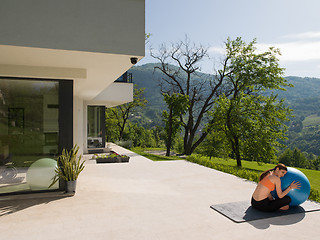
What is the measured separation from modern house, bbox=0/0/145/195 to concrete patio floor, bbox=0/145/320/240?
1.09 m

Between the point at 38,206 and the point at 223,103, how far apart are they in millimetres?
16403

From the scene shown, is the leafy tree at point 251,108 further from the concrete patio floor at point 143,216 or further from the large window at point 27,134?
the large window at point 27,134

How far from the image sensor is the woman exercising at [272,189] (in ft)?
16.7

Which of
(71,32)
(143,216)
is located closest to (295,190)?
(143,216)

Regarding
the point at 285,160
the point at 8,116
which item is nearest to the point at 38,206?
the point at 8,116

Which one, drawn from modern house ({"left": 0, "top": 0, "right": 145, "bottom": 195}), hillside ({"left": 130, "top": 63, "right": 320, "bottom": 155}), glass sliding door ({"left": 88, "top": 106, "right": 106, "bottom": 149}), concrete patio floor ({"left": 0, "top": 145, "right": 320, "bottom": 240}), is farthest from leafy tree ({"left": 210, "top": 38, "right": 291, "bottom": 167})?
hillside ({"left": 130, "top": 63, "right": 320, "bottom": 155})

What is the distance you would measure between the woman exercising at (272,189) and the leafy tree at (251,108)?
13.3 meters

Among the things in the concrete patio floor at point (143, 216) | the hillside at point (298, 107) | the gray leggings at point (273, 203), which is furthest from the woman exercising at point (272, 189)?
the hillside at point (298, 107)

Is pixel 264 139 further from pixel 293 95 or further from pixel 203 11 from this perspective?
pixel 293 95

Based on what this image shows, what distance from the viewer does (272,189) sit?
5.15m

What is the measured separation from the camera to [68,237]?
4.18m

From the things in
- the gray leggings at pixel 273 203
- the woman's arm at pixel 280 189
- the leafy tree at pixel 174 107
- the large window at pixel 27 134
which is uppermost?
the leafy tree at pixel 174 107

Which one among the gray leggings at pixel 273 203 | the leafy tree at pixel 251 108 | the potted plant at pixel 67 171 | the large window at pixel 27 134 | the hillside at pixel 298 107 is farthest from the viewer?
the hillside at pixel 298 107

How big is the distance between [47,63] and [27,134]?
1715mm
